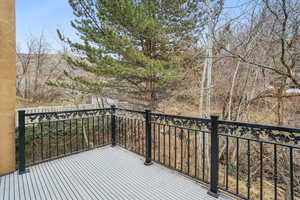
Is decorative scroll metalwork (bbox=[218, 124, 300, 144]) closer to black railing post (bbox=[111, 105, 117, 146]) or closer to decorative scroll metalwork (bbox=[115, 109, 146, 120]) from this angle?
decorative scroll metalwork (bbox=[115, 109, 146, 120])

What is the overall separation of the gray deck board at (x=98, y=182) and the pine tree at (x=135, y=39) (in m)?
2.46

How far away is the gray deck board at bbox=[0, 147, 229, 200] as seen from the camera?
1975mm

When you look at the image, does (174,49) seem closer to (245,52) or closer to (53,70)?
(245,52)

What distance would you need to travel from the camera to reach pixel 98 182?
89.9 inches

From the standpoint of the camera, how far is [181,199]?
6.27 ft

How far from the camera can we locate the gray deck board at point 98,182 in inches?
77.7

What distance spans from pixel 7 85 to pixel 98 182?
6.63 ft

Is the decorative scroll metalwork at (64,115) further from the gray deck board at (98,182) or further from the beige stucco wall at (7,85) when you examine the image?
the gray deck board at (98,182)

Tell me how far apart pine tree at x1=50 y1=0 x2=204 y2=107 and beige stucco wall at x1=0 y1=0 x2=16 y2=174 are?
1902mm

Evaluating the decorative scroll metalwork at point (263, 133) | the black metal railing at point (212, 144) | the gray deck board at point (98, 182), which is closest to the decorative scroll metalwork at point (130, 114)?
the black metal railing at point (212, 144)

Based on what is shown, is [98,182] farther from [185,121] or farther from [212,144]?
[212,144]

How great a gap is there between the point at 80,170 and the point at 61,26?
616 cm

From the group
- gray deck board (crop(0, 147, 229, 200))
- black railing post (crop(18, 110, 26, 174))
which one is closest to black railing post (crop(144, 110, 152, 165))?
gray deck board (crop(0, 147, 229, 200))

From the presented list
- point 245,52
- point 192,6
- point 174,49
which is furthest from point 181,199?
point 192,6
